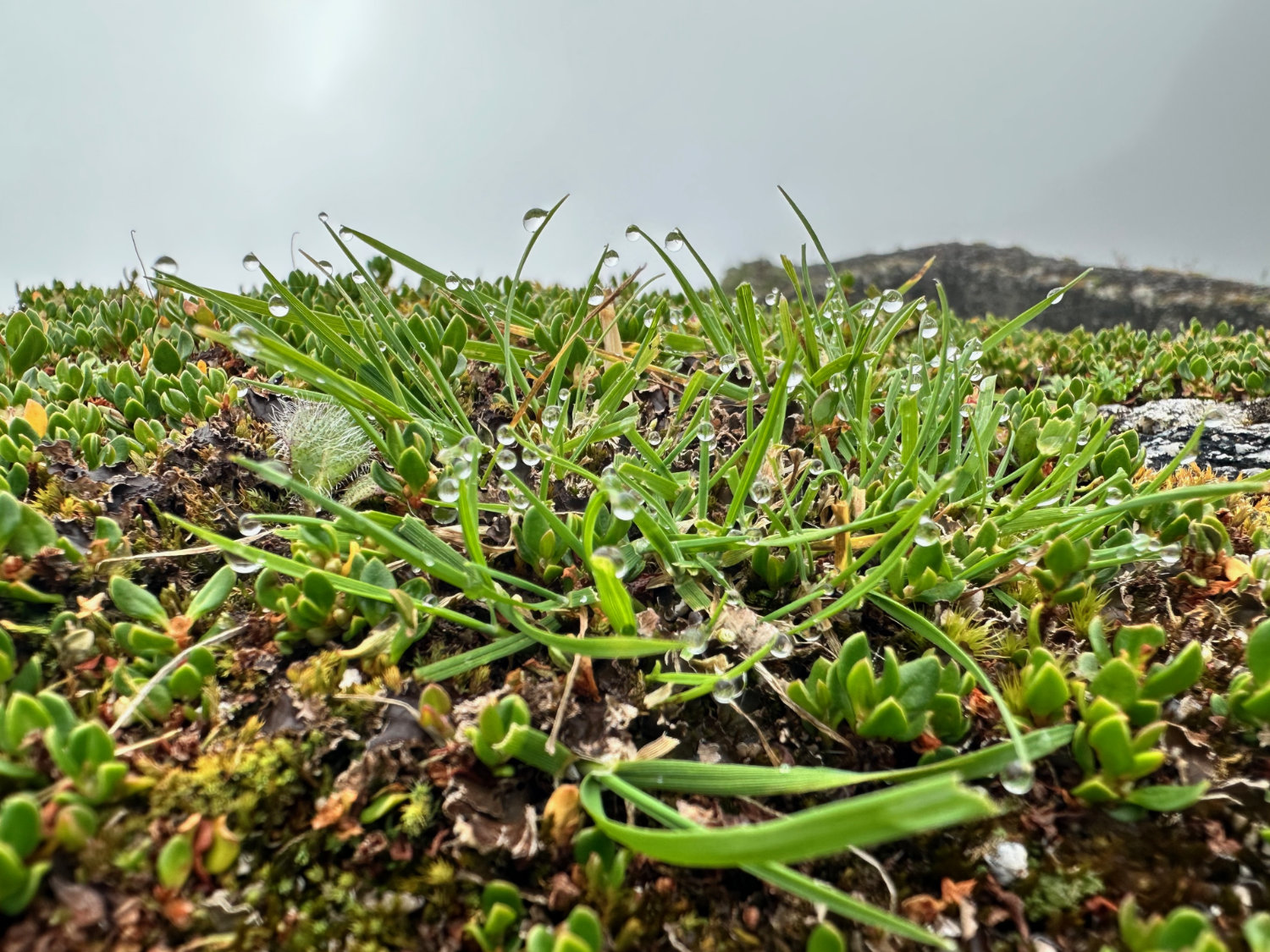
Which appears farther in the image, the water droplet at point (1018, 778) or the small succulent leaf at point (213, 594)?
the small succulent leaf at point (213, 594)

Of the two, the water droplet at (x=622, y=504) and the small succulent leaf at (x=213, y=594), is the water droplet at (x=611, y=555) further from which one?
the small succulent leaf at (x=213, y=594)

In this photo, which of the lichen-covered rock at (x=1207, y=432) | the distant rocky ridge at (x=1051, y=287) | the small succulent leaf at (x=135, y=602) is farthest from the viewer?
the distant rocky ridge at (x=1051, y=287)

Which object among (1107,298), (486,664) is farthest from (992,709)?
(1107,298)

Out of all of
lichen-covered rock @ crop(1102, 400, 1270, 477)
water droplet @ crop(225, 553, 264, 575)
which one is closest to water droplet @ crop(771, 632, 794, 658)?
water droplet @ crop(225, 553, 264, 575)

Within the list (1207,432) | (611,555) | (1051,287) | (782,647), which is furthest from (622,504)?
(1051,287)

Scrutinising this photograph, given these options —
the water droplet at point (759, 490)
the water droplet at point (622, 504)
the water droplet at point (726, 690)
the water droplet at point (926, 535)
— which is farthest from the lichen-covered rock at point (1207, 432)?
the water droplet at point (622, 504)

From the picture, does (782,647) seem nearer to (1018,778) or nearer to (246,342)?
(1018,778)

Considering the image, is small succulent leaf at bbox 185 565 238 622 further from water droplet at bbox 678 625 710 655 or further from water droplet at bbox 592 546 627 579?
water droplet at bbox 678 625 710 655
